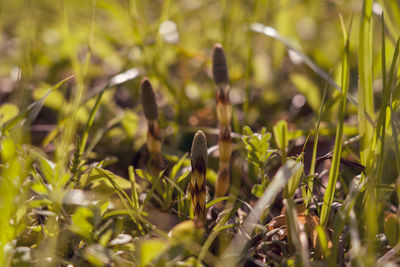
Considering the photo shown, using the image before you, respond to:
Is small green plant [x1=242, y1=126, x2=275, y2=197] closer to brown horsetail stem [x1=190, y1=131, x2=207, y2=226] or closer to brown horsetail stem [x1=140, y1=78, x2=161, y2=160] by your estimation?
brown horsetail stem [x1=190, y1=131, x2=207, y2=226]

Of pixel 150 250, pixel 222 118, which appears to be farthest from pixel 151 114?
pixel 150 250

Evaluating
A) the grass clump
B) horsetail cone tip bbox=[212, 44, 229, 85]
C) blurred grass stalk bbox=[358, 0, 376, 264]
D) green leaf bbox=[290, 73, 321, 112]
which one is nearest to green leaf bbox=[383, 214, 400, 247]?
the grass clump

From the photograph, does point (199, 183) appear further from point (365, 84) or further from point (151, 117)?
point (365, 84)

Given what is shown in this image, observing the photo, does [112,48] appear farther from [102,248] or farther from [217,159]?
[102,248]

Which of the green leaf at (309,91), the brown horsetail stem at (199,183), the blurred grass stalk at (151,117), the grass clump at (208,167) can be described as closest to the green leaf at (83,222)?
the grass clump at (208,167)

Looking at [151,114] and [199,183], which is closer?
[199,183]

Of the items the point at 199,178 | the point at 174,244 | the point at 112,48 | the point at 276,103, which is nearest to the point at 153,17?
the point at 112,48

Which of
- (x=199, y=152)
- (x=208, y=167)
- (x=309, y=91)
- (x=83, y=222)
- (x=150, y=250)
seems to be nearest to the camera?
(x=150, y=250)

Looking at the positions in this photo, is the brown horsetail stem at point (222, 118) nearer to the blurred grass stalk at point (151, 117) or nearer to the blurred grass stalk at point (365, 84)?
the blurred grass stalk at point (151, 117)
